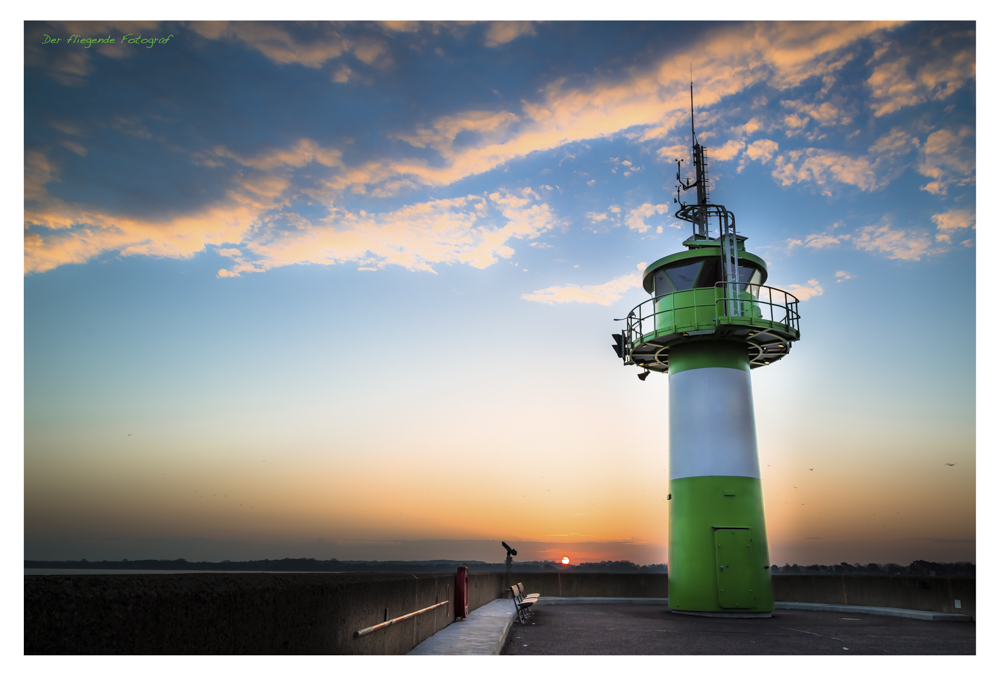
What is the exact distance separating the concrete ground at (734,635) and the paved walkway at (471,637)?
11.2 inches

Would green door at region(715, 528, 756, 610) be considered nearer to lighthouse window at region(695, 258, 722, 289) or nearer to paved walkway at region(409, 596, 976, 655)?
paved walkway at region(409, 596, 976, 655)

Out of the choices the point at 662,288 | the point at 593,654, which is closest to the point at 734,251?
the point at 662,288

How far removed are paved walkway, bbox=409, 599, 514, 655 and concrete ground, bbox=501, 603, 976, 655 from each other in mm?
285

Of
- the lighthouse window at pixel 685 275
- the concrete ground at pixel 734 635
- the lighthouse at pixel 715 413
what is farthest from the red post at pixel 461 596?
the lighthouse window at pixel 685 275

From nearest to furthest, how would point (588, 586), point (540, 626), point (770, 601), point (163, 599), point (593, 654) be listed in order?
point (163, 599) < point (593, 654) < point (540, 626) < point (770, 601) < point (588, 586)

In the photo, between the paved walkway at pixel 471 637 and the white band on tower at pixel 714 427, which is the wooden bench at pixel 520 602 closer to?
the paved walkway at pixel 471 637

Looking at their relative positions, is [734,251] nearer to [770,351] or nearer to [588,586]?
[770,351]

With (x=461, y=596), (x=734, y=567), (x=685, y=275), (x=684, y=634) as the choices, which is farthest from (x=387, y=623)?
(x=685, y=275)

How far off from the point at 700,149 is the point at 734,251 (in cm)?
460

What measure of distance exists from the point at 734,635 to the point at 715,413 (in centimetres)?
602

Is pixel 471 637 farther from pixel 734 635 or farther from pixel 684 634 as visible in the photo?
pixel 734 635

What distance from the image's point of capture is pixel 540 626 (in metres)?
14.2

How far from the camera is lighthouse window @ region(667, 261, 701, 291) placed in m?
18.6

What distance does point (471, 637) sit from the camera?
35.8ft
